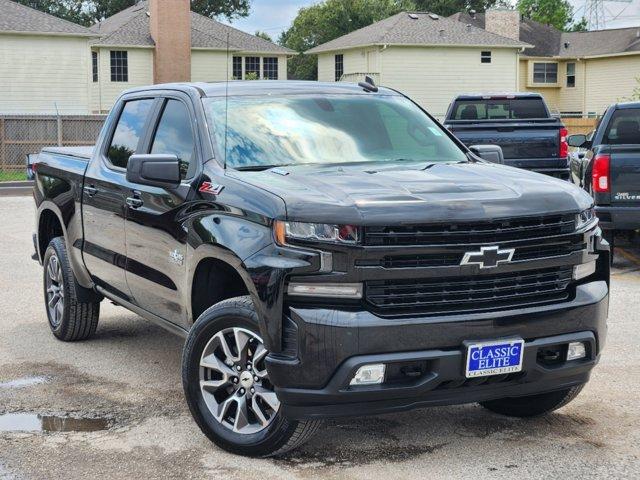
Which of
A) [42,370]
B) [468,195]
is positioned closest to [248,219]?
[468,195]

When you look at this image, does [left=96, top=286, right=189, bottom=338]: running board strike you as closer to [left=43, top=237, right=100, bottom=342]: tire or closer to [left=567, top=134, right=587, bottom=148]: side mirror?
[left=43, top=237, right=100, bottom=342]: tire

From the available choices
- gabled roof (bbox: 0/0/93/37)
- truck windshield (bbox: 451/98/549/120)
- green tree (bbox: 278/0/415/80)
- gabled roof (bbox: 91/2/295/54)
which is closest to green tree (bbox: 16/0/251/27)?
green tree (bbox: 278/0/415/80)

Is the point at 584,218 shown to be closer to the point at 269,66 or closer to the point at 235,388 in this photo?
the point at 235,388

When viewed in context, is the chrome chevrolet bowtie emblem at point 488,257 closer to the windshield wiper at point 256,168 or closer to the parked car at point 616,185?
the windshield wiper at point 256,168

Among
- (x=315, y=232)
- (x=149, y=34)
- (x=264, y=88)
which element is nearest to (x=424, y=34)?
(x=149, y=34)

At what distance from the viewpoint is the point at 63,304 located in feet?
27.1

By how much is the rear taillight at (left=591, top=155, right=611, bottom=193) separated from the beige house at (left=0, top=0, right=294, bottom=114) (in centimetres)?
2308

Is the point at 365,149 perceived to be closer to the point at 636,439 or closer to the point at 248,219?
the point at 248,219

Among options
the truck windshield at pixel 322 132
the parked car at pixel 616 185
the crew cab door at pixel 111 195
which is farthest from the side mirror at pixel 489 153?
the parked car at pixel 616 185

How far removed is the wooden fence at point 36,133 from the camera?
33656 millimetres

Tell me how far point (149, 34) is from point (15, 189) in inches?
899

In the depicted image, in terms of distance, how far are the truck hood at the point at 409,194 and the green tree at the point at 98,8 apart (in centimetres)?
6767

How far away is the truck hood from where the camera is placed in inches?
195

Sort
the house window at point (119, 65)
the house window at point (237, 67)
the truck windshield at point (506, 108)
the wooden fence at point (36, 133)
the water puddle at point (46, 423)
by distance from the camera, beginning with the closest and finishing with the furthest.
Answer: the water puddle at point (46, 423) → the truck windshield at point (506, 108) → the wooden fence at point (36, 133) → the house window at point (119, 65) → the house window at point (237, 67)
